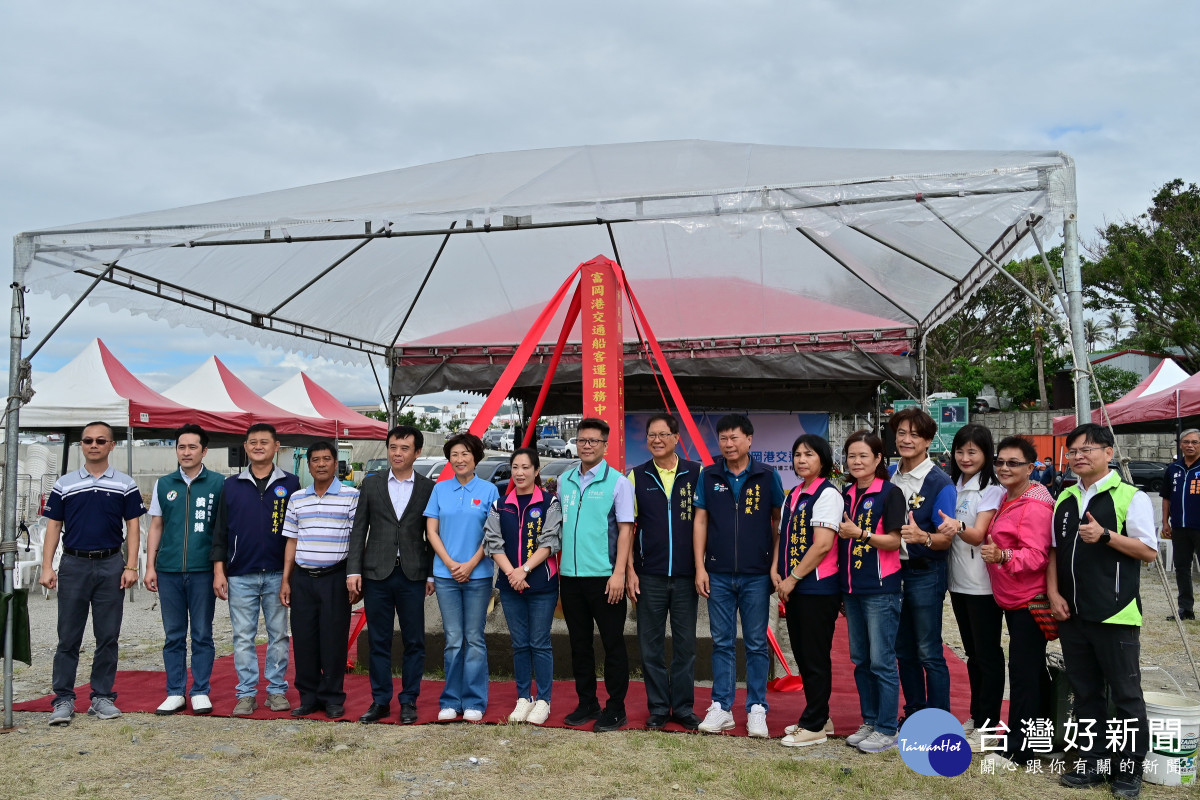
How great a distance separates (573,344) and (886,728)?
5907 millimetres

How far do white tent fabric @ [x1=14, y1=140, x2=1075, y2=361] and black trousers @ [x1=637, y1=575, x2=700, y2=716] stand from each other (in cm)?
204

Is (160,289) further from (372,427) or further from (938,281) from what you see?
(372,427)

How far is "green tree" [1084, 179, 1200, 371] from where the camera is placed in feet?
59.4

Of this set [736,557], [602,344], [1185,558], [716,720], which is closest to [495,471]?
[602,344]

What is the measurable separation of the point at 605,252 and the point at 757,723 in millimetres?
4699

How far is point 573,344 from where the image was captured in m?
8.91

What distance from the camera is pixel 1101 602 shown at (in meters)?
3.03

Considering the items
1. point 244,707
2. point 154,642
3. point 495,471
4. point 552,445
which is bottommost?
point 154,642

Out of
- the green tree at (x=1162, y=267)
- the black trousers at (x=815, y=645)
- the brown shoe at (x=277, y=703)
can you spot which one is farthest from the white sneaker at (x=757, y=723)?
the green tree at (x=1162, y=267)

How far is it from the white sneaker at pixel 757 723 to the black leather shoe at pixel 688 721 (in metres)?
0.24

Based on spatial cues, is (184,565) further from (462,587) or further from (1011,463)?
(1011,463)

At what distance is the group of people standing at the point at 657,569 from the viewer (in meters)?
3.21

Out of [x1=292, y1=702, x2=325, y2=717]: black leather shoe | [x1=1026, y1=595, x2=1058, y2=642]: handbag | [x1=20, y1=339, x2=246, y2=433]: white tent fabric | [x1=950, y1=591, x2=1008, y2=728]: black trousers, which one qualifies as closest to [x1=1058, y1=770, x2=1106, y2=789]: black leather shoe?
[x1=950, y1=591, x2=1008, y2=728]: black trousers

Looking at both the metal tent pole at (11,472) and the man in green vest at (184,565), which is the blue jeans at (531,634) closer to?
the man in green vest at (184,565)
